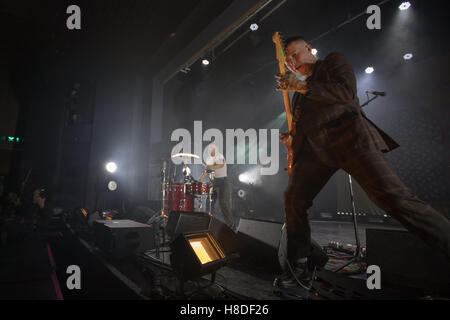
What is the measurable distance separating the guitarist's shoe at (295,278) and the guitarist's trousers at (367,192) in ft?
0.25

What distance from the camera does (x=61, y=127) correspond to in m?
6.66

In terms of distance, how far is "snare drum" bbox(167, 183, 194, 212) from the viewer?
5.11 meters

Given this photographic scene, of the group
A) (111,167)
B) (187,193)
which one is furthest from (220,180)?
(111,167)

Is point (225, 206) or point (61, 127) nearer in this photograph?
point (225, 206)

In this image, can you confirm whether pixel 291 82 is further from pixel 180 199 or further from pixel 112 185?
pixel 112 185

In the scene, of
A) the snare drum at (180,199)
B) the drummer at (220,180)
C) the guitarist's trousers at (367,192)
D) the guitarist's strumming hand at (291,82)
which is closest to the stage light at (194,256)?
the guitarist's trousers at (367,192)

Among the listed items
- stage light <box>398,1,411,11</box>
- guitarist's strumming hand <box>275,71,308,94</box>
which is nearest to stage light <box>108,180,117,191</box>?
guitarist's strumming hand <box>275,71,308,94</box>

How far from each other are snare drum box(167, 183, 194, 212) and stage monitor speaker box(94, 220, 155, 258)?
7.89ft

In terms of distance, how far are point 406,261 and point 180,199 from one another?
14.3 ft

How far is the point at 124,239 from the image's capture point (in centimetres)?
241

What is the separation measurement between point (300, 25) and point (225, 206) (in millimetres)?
5062
